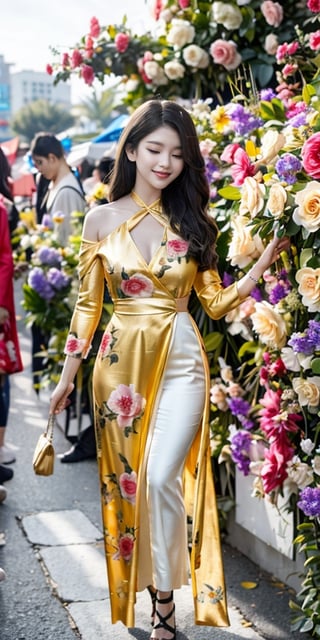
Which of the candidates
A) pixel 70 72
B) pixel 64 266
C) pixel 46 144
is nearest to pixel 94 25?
pixel 70 72

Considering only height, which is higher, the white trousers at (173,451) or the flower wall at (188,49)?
the flower wall at (188,49)

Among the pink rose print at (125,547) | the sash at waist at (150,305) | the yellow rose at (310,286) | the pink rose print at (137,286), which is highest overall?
the yellow rose at (310,286)

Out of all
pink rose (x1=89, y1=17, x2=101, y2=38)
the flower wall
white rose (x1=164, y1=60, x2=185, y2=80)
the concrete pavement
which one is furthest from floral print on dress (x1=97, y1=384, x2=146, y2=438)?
pink rose (x1=89, y1=17, x2=101, y2=38)

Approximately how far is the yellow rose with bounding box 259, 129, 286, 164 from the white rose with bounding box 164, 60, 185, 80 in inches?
83.6

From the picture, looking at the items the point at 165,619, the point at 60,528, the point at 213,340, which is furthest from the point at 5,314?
the point at 165,619

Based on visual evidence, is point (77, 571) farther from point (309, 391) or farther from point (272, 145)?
point (272, 145)

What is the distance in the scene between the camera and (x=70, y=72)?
19.5ft

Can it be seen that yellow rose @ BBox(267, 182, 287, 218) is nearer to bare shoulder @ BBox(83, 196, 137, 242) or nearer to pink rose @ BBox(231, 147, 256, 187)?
pink rose @ BBox(231, 147, 256, 187)

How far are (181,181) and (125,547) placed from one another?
4.47ft

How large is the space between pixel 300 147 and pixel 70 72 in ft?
10.0

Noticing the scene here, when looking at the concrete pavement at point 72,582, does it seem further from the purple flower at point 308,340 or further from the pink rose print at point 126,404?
the purple flower at point 308,340

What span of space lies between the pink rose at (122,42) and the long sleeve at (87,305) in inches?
103

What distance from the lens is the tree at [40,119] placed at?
3482 inches

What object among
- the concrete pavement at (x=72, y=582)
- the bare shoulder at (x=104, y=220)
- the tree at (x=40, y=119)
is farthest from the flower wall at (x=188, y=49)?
the tree at (x=40, y=119)
